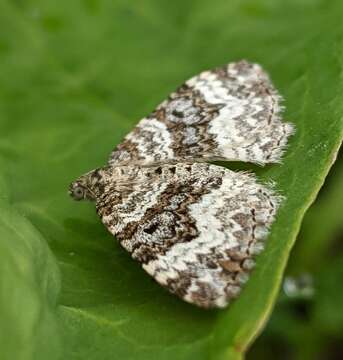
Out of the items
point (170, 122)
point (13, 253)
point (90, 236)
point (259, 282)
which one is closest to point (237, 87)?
point (170, 122)

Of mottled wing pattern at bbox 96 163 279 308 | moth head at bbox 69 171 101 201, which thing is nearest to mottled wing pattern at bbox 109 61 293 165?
mottled wing pattern at bbox 96 163 279 308

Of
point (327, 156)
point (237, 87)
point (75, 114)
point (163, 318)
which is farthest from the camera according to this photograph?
point (75, 114)

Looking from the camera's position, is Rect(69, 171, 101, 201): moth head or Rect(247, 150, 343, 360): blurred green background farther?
Rect(247, 150, 343, 360): blurred green background

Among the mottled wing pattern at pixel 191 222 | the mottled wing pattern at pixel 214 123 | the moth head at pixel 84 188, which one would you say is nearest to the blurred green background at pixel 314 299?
the mottled wing pattern at pixel 214 123

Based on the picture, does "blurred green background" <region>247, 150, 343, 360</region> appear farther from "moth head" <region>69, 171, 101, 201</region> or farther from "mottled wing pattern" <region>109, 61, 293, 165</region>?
"moth head" <region>69, 171, 101, 201</region>

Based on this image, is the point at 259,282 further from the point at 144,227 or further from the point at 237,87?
the point at 237,87

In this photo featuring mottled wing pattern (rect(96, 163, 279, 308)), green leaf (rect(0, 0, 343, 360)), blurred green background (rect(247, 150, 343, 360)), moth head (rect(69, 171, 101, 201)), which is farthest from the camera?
blurred green background (rect(247, 150, 343, 360))
